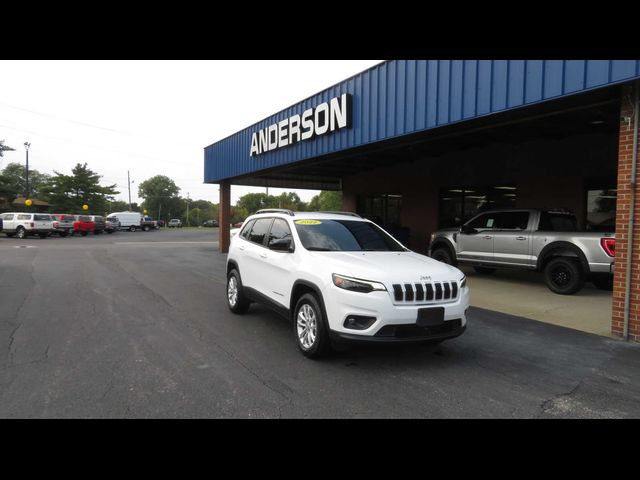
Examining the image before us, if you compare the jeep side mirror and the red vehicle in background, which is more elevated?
the jeep side mirror

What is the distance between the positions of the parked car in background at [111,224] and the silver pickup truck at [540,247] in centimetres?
3939

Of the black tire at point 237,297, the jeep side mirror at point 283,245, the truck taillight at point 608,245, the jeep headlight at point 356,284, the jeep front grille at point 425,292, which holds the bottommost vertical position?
the black tire at point 237,297

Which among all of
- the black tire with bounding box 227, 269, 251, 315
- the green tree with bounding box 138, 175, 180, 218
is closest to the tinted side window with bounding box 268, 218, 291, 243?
the black tire with bounding box 227, 269, 251, 315

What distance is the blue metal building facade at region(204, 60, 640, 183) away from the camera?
6102 mm

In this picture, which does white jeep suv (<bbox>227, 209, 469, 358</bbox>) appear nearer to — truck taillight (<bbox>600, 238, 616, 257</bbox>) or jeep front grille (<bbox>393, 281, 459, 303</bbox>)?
jeep front grille (<bbox>393, 281, 459, 303</bbox>)

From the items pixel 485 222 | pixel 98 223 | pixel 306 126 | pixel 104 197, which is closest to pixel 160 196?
pixel 104 197

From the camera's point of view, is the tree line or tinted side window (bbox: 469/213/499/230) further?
the tree line

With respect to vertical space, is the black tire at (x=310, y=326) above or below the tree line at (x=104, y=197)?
below

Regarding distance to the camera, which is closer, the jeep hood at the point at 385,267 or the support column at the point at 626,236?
the jeep hood at the point at 385,267

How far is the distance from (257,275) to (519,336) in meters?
3.92

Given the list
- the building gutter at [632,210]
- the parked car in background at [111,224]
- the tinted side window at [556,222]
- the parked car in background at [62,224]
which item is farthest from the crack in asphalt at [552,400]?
the parked car in background at [111,224]

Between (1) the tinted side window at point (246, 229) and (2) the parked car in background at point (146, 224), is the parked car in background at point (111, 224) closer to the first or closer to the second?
(2) the parked car in background at point (146, 224)

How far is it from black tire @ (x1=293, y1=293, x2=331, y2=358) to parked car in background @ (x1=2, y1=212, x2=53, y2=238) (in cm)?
3284

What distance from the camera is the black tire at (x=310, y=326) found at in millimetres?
4699
